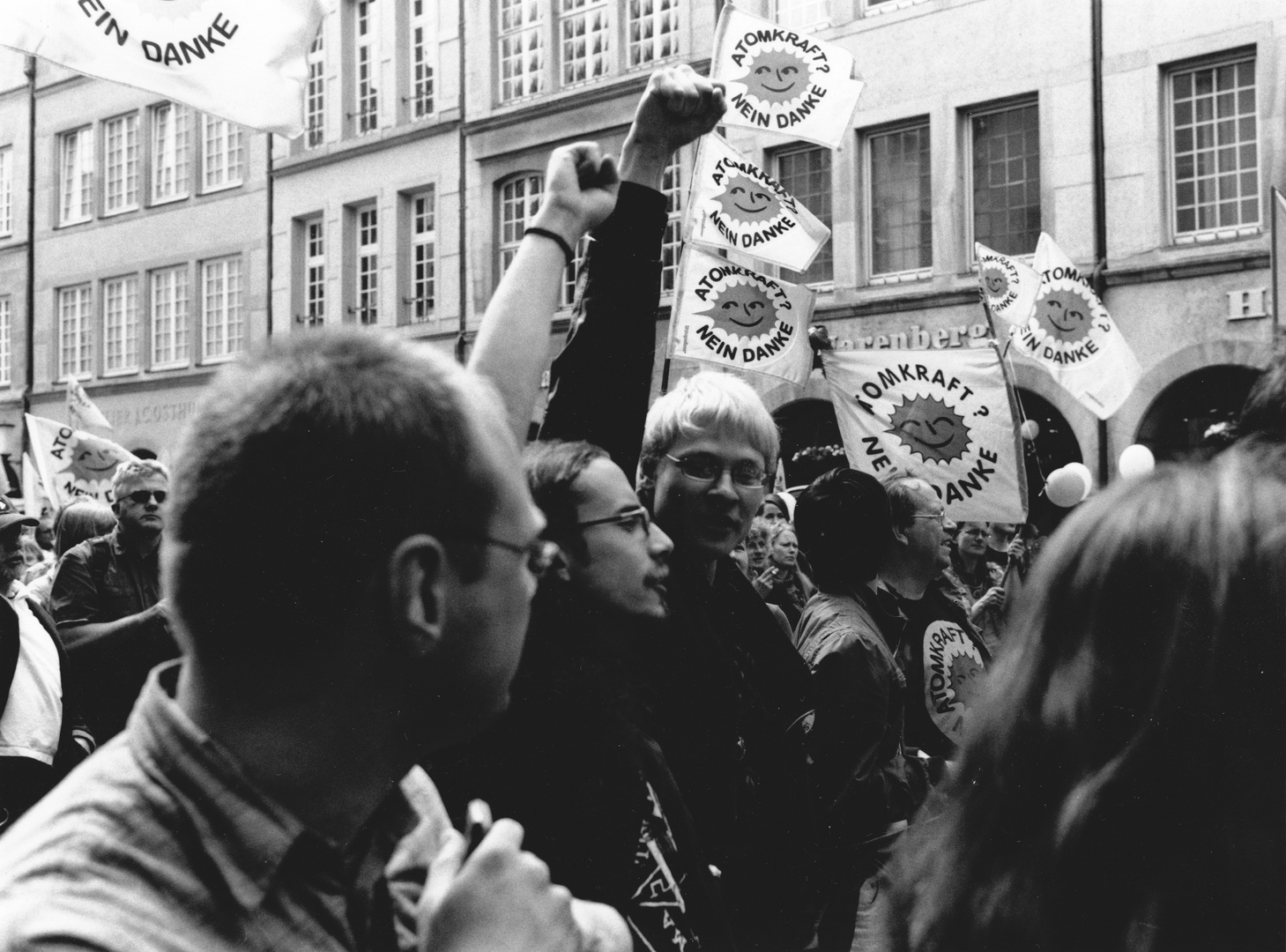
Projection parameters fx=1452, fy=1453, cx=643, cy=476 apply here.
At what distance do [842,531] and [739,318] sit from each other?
465 cm

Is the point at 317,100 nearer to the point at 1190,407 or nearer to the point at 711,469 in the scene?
the point at 1190,407

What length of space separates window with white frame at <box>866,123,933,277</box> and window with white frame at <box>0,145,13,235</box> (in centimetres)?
2123

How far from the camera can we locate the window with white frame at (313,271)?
24906 mm

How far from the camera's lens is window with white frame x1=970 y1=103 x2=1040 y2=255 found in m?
16.3

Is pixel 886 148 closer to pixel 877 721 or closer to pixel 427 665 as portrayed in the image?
pixel 877 721

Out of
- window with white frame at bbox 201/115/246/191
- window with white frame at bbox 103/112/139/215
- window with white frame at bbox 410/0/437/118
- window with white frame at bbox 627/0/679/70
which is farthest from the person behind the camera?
window with white frame at bbox 103/112/139/215

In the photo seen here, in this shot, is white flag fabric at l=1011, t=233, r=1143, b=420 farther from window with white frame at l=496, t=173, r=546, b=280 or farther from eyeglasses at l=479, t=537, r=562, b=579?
window with white frame at l=496, t=173, r=546, b=280

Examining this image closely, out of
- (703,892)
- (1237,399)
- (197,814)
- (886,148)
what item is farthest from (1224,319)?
(197,814)

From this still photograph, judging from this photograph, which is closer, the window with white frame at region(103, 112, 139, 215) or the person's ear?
the person's ear

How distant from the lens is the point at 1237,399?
14836mm

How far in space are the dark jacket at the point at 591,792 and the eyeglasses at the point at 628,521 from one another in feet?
0.80

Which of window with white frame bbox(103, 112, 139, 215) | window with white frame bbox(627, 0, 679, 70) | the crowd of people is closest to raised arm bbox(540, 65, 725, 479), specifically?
the crowd of people

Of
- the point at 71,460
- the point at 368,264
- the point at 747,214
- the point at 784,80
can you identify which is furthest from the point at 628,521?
the point at 368,264

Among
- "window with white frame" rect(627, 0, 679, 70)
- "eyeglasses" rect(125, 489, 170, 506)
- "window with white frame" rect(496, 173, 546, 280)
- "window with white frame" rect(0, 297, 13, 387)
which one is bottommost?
"eyeglasses" rect(125, 489, 170, 506)
